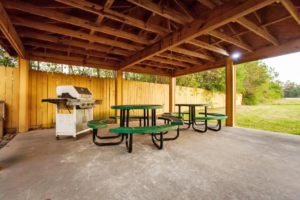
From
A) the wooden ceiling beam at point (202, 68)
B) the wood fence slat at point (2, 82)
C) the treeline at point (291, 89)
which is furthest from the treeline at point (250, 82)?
the wood fence slat at point (2, 82)

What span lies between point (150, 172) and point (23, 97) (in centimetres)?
438

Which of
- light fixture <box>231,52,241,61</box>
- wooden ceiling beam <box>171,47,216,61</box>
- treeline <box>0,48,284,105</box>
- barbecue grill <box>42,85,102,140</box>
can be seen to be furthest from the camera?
treeline <box>0,48,284,105</box>

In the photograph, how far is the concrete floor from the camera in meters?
1.28

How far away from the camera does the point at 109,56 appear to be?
193 inches

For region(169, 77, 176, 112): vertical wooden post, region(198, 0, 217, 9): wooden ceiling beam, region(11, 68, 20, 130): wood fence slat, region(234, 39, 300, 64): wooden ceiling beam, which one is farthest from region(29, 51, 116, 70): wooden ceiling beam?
region(234, 39, 300, 64): wooden ceiling beam

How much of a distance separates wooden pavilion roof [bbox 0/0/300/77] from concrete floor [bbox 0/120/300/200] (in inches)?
90.5

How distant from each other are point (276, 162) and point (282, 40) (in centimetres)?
353

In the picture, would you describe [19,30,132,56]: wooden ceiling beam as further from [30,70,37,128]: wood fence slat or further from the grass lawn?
the grass lawn

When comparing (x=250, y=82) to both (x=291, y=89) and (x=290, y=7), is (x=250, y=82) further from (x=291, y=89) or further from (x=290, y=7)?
(x=290, y=7)

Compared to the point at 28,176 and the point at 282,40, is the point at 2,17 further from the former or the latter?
the point at 282,40

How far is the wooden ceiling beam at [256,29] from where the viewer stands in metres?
2.56

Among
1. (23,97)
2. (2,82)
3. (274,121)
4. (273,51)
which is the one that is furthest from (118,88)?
(274,121)

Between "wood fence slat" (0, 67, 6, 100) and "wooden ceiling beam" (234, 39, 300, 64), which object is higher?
"wooden ceiling beam" (234, 39, 300, 64)

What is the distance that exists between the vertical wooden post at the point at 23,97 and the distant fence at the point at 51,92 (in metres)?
0.16
